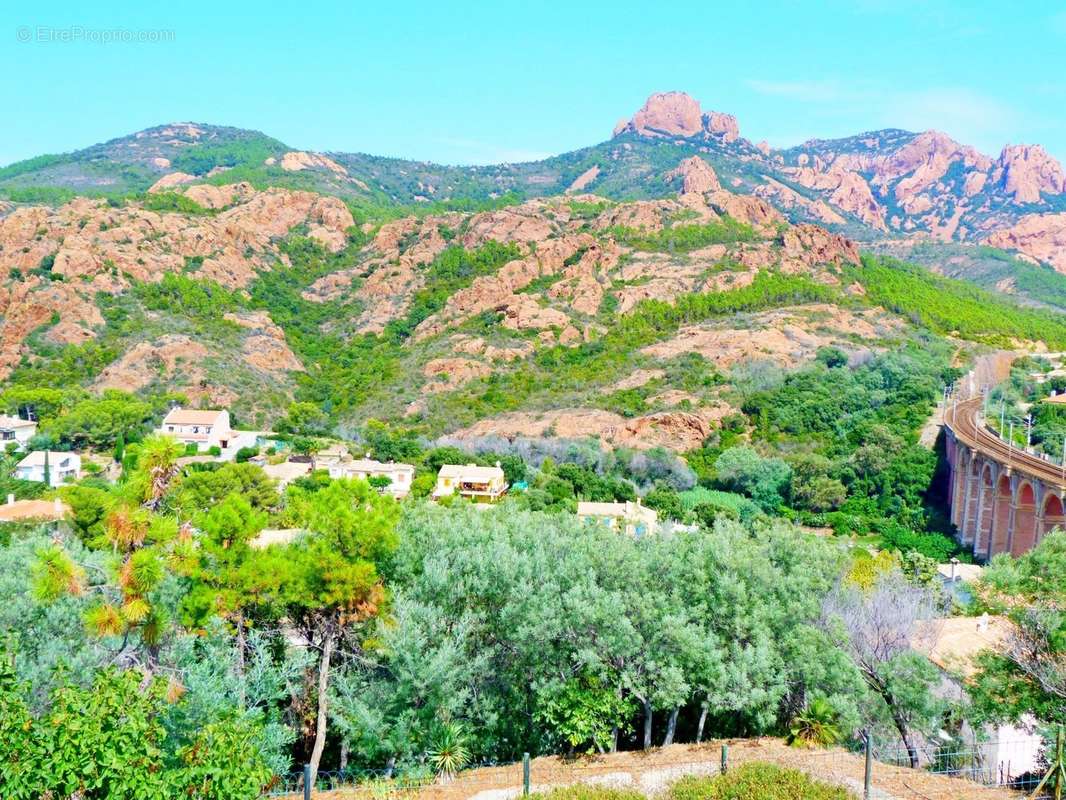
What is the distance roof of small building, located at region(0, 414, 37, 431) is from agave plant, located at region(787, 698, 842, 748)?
167 ft

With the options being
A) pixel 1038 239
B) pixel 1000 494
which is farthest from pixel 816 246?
pixel 1038 239

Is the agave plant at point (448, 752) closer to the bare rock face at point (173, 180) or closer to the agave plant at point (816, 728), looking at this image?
the agave plant at point (816, 728)

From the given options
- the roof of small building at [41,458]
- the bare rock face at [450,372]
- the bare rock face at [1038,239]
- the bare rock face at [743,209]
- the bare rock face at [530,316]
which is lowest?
the roof of small building at [41,458]

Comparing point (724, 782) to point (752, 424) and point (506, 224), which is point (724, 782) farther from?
point (506, 224)

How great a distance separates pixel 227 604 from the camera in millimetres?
11914

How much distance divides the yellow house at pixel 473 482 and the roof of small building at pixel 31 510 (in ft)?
53.9

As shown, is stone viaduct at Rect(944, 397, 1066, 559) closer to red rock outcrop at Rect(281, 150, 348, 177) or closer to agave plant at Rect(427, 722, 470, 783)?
agave plant at Rect(427, 722, 470, 783)

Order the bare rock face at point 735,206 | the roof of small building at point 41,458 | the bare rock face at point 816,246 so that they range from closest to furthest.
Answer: the roof of small building at point 41,458
the bare rock face at point 816,246
the bare rock face at point 735,206

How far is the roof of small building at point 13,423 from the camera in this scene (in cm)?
4853

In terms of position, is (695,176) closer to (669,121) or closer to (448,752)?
(669,121)

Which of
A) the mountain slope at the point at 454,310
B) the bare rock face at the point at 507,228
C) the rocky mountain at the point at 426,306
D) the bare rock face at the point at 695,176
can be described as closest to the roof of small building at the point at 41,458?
the rocky mountain at the point at 426,306

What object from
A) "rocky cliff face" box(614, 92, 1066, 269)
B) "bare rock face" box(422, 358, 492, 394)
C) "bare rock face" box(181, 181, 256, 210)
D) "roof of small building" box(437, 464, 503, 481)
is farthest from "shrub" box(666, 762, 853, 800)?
"rocky cliff face" box(614, 92, 1066, 269)

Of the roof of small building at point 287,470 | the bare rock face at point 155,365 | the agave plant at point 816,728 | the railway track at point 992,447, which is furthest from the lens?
the bare rock face at point 155,365

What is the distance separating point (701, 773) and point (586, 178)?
161 m
